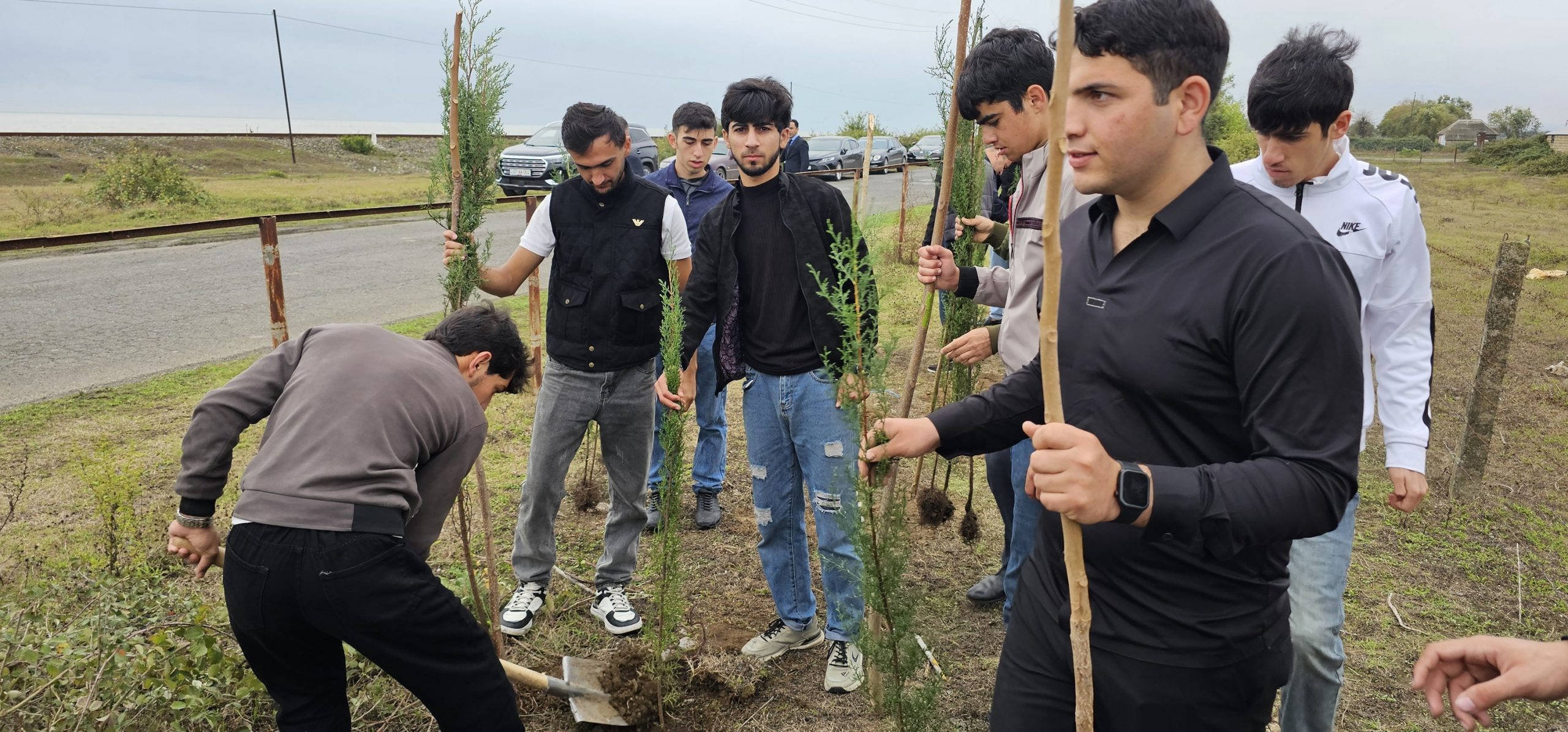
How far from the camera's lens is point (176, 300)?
10516 mm

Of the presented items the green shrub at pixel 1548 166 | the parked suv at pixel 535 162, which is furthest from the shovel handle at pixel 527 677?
the green shrub at pixel 1548 166

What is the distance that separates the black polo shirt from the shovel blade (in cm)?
202

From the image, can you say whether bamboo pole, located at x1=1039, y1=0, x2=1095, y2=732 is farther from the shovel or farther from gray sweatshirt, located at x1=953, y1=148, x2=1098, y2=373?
the shovel

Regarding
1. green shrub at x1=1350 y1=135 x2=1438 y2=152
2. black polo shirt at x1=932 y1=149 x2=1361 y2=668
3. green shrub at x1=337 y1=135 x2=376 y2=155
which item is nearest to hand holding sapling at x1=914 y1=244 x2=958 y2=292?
black polo shirt at x1=932 y1=149 x2=1361 y2=668

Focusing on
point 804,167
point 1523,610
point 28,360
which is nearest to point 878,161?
point 804,167

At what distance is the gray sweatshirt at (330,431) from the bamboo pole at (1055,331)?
1783mm

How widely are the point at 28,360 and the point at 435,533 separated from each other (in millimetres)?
7091

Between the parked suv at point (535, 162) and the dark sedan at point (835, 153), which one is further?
the dark sedan at point (835, 153)

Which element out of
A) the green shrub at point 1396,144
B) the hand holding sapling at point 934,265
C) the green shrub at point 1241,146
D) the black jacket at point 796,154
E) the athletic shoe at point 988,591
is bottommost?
the athletic shoe at point 988,591

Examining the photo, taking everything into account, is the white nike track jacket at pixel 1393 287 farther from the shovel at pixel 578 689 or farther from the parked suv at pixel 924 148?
the parked suv at pixel 924 148

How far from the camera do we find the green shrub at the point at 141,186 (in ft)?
63.1

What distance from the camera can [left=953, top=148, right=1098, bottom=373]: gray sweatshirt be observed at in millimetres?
2895

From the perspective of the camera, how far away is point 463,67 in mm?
3260

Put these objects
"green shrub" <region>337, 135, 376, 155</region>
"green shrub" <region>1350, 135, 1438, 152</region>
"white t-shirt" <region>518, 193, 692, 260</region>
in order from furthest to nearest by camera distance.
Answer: "green shrub" <region>1350, 135, 1438, 152</region>, "green shrub" <region>337, 135, 376, 155</region>, "white t-shirt" <region>518, 193, 692, 260</region>
